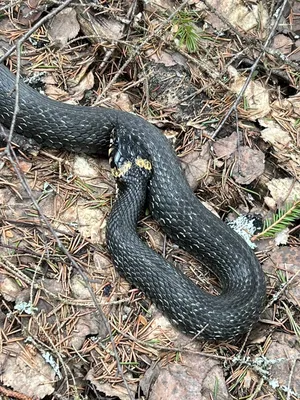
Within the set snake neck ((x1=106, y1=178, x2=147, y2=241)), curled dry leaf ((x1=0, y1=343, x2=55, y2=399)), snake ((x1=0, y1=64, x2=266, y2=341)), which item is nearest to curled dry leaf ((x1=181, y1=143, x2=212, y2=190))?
snake ((x1=0, y1=64, x2=266, y2=341))

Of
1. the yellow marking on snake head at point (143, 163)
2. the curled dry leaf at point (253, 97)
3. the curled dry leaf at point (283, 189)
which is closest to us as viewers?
the curled dry leaf at point (283, 189)

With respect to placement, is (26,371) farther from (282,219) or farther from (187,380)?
(282,219)

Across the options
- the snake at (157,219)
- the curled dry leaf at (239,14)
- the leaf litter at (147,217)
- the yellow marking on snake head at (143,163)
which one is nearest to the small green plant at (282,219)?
the leaf litter at (147,217)

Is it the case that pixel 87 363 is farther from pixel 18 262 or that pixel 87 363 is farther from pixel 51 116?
pixel 51 116

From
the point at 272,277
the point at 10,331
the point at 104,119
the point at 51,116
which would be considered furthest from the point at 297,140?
the point at 10,331

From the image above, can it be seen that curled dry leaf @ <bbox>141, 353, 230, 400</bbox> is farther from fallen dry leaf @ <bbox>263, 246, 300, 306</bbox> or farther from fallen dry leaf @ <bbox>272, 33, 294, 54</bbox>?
fallen dry leaf @ <bbox>272, 33, 294, 54</bbox>

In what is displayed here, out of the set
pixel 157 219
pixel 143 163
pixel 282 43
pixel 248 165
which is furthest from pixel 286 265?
pixel 282 43

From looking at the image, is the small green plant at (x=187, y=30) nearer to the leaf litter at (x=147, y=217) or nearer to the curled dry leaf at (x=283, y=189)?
the leaf litter at (x=147, y=217)
